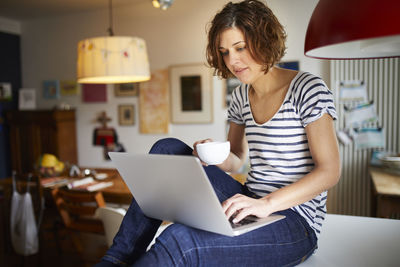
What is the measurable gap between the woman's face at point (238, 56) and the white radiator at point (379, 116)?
211 centimetres

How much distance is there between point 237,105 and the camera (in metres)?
1.34

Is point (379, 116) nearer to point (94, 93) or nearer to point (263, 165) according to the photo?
point (263, 165)

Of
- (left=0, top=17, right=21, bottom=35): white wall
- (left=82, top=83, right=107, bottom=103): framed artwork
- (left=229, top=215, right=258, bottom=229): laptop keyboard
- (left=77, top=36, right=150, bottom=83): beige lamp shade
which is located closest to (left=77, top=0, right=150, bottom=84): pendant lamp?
(left=77, top=36, right=150, bottom=83): beige lamp shade

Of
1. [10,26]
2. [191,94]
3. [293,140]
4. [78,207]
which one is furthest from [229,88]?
[10,26]

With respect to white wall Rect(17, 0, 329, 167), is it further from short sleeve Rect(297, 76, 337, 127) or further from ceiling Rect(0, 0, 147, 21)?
short sleeve Rect(297, 76, 337, 127)

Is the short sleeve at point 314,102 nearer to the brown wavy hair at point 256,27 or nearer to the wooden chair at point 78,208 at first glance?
the brown wavy hair at point 256,27

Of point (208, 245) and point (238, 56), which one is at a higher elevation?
point (238, 56)

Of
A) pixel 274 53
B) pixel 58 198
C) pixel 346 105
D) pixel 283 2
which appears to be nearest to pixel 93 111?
pixel 58 198

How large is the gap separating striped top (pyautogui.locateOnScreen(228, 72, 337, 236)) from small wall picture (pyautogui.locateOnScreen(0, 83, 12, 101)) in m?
4.26

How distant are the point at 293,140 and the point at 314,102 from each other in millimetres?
142

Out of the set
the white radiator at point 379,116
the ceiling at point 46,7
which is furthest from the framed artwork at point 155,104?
the white radiator at point 379,116

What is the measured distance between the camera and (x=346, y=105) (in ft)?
9.87

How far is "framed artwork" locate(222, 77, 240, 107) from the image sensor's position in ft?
11.5

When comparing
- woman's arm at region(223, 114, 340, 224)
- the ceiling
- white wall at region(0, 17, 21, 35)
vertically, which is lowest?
woman's arm at region(223, 114, 340, 224)
